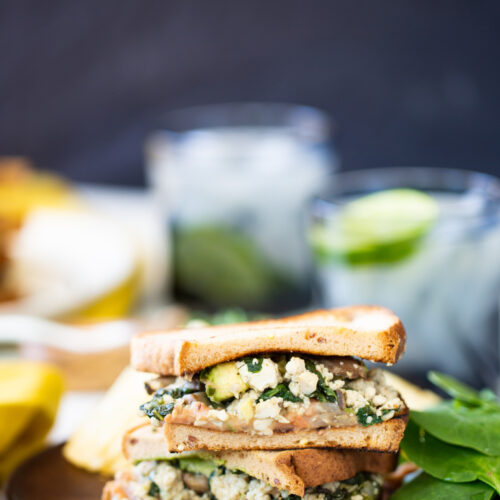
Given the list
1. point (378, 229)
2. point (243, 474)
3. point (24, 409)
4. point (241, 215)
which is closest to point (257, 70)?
point (241, 215)

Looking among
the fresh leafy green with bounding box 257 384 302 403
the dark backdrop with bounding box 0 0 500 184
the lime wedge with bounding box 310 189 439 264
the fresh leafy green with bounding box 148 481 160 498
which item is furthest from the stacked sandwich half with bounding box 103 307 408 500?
the dark backdrop with bounding box 0 0 500 184

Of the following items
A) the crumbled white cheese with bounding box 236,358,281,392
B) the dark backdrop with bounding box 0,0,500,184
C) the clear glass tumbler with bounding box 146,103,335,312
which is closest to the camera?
the crumbled white cheese with bounding box 236,358,281,392

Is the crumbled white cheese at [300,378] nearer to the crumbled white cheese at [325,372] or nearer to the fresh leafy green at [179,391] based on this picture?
the crumbled white cheese at [325,372]

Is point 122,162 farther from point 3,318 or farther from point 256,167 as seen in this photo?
point 3,318

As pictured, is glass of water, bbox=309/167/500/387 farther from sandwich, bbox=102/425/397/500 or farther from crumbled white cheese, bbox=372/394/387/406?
crumbled white cheese, bbox=372/394/387/406

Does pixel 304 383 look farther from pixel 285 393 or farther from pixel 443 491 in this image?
pixel 443 491

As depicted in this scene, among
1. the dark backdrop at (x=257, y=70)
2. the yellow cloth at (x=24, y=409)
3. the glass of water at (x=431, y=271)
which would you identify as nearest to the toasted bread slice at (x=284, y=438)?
the yellow cloth at (x=24, y=409)
